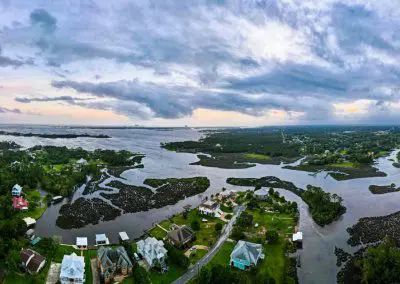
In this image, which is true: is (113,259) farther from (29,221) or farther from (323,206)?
(323,206)

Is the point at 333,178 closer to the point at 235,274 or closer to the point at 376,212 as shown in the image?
the point at 376,212

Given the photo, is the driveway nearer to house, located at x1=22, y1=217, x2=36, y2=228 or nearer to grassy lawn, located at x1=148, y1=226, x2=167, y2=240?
grassy lawn, located at x1=148, y1=226, x2=167, y2=240

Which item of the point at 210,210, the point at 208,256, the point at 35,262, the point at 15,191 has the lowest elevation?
the point at 208,256

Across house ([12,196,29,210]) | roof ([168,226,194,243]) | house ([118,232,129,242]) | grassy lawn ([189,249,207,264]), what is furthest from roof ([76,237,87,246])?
house ([12,196,29,210])

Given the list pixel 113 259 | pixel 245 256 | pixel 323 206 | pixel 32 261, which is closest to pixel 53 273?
pixel 32 261

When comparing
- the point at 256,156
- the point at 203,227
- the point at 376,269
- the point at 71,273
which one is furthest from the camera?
the point at 256,156

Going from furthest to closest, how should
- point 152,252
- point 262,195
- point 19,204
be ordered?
point 262,195 → point 19,204 → point 152,252

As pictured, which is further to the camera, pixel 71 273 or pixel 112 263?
pixel 112 263

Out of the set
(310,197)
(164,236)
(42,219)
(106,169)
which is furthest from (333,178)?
(42,219)
